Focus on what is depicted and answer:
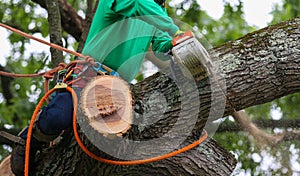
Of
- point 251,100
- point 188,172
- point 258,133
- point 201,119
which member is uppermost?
point 258,133

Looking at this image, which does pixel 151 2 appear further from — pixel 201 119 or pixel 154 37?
pixel 201 119

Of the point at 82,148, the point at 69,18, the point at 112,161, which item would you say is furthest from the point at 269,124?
the point at 82,148

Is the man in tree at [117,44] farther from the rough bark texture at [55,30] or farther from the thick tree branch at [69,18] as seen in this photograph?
the thick tree branch at [69,18]

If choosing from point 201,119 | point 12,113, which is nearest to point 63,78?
point 201,119

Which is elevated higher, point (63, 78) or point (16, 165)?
point (63, 78)

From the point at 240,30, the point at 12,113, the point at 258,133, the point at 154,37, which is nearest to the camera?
the point at 154,37

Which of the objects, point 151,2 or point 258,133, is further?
point 258,133

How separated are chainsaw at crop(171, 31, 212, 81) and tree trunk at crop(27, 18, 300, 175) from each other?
11 centimetres

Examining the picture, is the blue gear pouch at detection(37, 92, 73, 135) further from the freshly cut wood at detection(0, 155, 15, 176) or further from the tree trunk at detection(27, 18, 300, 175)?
the freshly cut wood at detection(0, 155, 15, 176)

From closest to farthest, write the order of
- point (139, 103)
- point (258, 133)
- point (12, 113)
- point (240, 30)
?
point (139, 103) < point (258, 133) < point (12, 113) < point (240, 30)

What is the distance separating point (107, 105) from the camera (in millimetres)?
2422

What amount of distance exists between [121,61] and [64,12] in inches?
83.8

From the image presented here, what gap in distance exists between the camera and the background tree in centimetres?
505

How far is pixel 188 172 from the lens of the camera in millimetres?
2822
